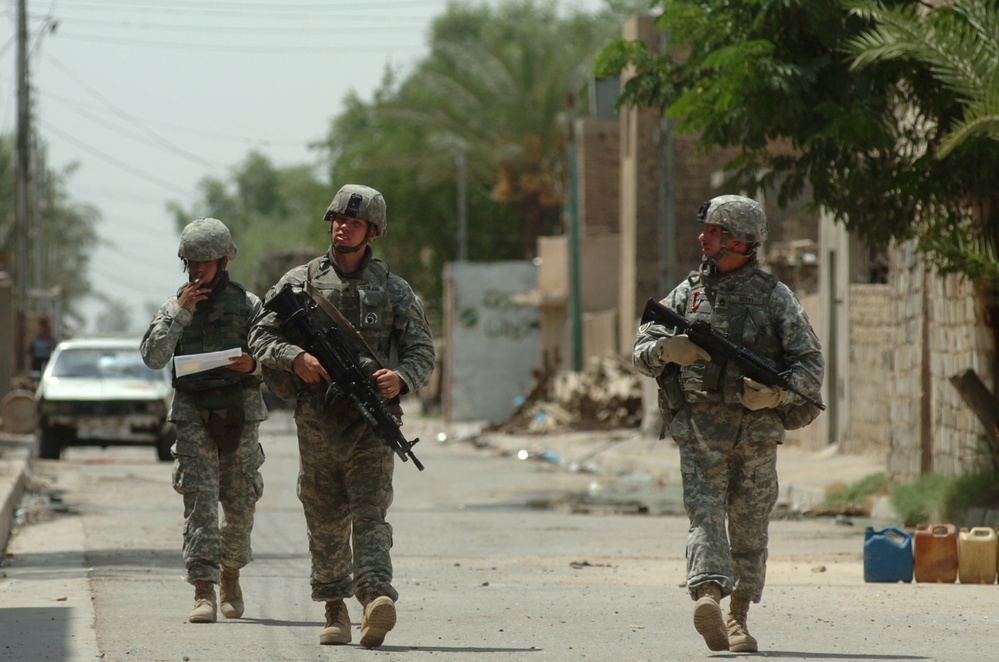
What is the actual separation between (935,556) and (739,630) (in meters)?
2.95

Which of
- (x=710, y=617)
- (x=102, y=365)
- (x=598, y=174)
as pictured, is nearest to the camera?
(x=710, y=617)

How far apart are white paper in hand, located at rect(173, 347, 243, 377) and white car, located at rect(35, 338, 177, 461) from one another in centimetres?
1369

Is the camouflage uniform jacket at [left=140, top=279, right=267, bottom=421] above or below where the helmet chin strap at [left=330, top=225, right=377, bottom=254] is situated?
below

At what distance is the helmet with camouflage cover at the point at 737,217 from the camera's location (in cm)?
699

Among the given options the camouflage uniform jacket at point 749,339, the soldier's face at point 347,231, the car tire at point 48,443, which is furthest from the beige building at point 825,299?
the car tire at point 48,443

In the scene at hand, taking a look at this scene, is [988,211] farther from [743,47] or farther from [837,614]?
[837,614]

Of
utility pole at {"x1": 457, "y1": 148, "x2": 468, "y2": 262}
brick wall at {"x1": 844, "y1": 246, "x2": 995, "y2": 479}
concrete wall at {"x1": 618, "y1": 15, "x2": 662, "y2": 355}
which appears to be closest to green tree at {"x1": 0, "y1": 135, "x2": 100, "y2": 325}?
utility pole at {"x1": 457, "y1": 148, "x2": 468, "y2": 262}

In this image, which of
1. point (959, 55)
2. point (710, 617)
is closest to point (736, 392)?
point (710, 617)

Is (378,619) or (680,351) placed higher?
(680,351)

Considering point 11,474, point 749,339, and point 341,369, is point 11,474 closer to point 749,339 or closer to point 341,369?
Answer: point 341,369

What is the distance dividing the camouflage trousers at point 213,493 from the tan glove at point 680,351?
1.95 m

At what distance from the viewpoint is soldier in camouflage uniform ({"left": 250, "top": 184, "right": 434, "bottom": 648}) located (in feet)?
23.0

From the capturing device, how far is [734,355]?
6.90 m

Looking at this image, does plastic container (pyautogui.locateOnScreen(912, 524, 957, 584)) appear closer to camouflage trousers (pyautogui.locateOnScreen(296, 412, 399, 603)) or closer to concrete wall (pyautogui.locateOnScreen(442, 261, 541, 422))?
Answer: camouflage trousers (pyautogui.locateOnScreen(296, 412, 399, 603))
